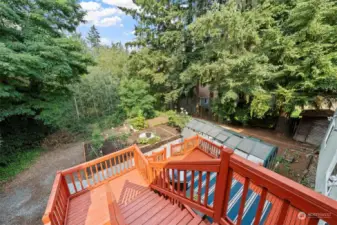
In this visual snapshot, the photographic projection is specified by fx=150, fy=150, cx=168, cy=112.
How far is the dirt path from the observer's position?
3.96 meters

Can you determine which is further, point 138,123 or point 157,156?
point 138,123

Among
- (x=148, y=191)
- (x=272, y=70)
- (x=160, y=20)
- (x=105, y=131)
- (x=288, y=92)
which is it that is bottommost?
(x=105, y=131)

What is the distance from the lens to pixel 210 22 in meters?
6.32

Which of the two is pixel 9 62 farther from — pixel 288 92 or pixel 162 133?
pixel 288 92

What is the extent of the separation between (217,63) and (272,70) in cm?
243

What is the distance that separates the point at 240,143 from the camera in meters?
5.35

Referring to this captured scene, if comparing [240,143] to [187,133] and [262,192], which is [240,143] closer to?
[187,133]

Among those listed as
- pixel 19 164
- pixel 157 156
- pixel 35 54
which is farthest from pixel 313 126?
pixel 19 164

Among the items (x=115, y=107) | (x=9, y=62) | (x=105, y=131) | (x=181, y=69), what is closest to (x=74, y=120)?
(x=105, y=131)

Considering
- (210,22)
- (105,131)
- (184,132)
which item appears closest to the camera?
(210,22)

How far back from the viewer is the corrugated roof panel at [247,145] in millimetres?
5023

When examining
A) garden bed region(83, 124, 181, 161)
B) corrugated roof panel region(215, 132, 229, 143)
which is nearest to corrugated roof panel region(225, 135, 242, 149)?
corrugated roof panel region(215, 132, 229, 143)

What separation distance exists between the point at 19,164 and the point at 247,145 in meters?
8.93

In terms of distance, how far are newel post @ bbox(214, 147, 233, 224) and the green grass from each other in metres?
7.47
